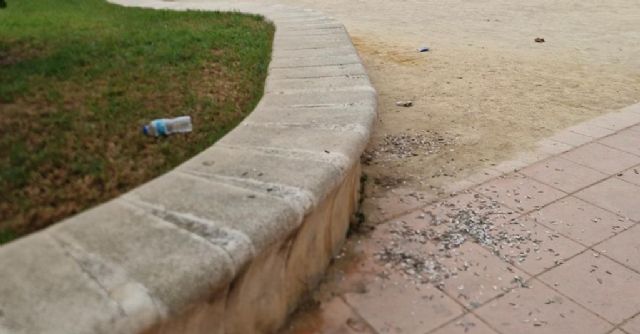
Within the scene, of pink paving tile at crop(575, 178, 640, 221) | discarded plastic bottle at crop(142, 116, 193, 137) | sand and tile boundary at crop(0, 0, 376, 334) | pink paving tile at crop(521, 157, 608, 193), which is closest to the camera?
sand and tile boundary at crop(0, 0, 376, 334)

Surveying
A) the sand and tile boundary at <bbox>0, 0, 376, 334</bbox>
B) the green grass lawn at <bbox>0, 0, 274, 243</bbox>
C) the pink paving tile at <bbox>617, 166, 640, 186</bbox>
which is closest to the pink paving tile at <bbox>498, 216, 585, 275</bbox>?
the sand and tile boundary at <bbox>0, 0, 376, 334</bbox>

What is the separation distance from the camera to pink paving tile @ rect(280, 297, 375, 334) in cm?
201

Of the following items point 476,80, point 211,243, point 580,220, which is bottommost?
point 580,220

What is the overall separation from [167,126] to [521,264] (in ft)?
5.57

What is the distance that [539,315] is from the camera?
6.73 ft

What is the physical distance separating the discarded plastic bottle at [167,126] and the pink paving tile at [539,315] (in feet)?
5.03

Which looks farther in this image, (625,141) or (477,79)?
(477,79)

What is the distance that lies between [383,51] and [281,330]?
183 inches

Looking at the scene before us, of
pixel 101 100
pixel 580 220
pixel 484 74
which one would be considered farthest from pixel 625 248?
pixel 484 74

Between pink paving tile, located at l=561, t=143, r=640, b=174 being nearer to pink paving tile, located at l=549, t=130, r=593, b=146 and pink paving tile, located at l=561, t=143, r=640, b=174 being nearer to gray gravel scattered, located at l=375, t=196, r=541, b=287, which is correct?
pink paving tile, located at l=549, t=130, r=593, b=146

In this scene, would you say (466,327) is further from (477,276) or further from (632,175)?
(632,175)

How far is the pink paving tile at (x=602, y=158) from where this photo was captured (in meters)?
3.27

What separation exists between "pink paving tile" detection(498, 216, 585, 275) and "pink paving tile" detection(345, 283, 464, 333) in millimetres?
450

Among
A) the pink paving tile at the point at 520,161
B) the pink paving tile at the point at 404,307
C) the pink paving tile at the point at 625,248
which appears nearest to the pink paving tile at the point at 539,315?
the pink paving tile at the point at 404,307
